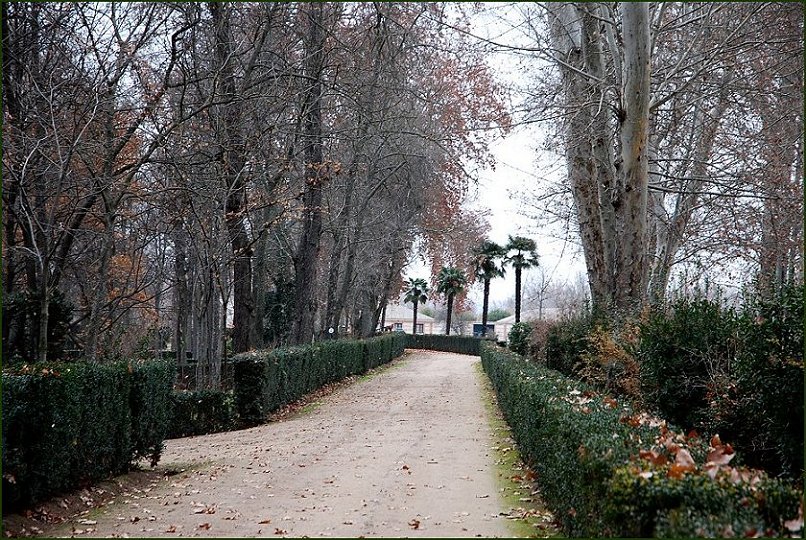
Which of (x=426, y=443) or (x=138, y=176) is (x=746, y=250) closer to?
(x=426, y=443)

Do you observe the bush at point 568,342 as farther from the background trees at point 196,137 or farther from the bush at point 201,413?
the bush at point 201,413

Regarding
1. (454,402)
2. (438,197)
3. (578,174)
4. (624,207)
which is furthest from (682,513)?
(438,197)

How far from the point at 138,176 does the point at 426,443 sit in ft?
33.5

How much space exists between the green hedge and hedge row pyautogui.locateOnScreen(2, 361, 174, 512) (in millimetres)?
39670

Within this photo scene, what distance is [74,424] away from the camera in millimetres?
7406

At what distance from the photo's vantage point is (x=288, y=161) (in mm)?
15938

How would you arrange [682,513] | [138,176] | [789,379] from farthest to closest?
[138,176], [789,379], [682,513]

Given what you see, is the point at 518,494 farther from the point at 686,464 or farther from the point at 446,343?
the point at 446,343

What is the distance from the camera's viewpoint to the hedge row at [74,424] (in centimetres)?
663

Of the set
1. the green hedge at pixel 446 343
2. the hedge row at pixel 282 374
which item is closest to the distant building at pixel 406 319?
the green hedge at pixel 446 343

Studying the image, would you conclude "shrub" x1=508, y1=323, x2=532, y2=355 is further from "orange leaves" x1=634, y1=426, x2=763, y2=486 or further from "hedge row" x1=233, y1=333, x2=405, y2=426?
"orange leaves" x1=634, y1=426, x2=763, y2=486

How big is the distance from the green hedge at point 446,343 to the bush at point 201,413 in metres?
34.3

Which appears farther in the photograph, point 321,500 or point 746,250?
point 746,250

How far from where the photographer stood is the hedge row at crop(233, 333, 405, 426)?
48.8ft
